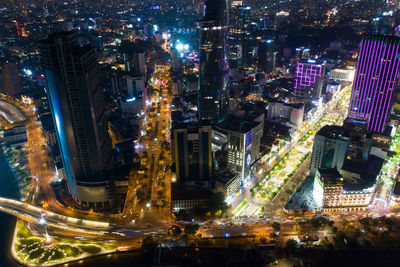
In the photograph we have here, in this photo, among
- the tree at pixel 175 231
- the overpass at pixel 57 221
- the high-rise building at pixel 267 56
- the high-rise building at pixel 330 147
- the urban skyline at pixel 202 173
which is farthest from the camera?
the high-rise building at pixel 267 56

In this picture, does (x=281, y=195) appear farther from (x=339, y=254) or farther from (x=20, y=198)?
(x=20, y=198)

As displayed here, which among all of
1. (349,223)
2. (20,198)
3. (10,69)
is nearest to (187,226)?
(349,223)

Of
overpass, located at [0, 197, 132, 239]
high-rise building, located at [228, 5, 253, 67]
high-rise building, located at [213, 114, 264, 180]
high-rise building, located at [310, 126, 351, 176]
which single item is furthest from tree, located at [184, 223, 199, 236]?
high-rise building, located at [228, 5, 253, 67]

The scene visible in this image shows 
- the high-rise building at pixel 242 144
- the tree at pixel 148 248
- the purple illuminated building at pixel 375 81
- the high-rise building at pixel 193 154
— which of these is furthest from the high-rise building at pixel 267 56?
the tree at pixel 148 248

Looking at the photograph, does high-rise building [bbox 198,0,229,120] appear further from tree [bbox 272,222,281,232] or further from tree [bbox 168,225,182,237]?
tree [bbox 168,225,182,237]

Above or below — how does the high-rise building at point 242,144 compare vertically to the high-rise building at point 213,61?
below

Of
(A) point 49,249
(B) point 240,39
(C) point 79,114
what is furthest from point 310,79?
(A) point 49,249

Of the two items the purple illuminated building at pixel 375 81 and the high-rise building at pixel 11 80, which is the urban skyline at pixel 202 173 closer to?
the purple illuminated building at pixel 375 81
